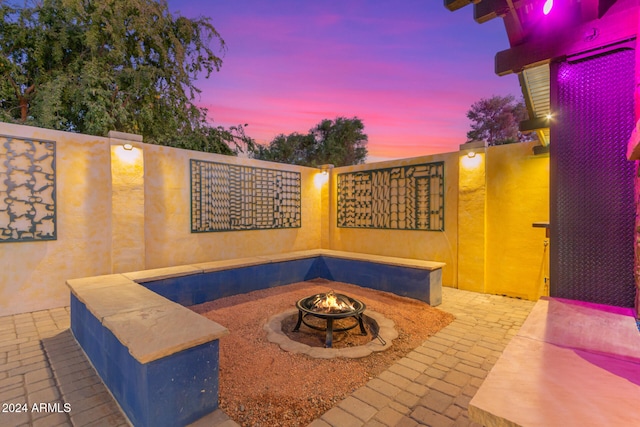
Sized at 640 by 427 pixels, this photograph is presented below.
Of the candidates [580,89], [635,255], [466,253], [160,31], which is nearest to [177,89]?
[160,31]

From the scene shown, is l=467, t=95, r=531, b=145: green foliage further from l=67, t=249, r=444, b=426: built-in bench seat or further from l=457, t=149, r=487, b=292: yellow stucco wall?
l=67, t=249, r=444, b=426: built-in bench seat

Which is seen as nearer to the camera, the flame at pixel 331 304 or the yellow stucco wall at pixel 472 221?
the flame at pixel 331 304

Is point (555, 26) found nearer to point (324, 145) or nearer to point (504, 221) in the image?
point (504, 221)

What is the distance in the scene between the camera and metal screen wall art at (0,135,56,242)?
4207mm

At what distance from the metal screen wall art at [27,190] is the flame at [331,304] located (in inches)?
166

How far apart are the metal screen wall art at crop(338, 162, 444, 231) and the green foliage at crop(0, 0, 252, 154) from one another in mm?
5606

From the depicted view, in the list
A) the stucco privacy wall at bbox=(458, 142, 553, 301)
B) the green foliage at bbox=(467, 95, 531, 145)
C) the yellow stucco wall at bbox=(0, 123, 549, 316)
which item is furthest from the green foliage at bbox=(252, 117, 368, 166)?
the stucco privacy wall at bbox=(458, 142, 553, 301)

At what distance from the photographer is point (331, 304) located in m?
3.69

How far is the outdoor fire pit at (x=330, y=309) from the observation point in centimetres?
338

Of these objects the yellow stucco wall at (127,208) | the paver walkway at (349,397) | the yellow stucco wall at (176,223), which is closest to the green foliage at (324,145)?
the yellow stucco wall at (176,223)

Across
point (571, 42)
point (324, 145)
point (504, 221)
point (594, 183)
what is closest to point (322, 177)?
point (504, 221)

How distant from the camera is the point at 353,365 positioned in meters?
2.88

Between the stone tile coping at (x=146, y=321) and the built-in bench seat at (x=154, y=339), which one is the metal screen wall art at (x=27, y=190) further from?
the stone tile coping at (x=146, y=321)

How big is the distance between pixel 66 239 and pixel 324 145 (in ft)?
46.0
